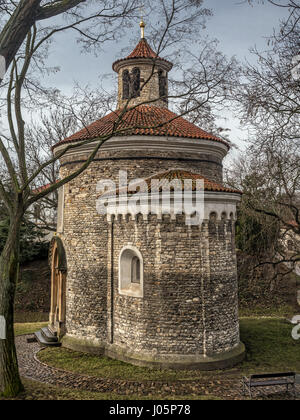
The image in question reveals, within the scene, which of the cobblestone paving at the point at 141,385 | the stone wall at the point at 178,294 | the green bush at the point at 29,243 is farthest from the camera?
the green bush at the point at 29,243

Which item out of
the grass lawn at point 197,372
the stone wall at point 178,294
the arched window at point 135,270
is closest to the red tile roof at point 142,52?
the stone wall at point 178,294

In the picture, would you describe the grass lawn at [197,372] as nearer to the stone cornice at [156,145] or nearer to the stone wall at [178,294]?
the stone wall at [178,294]

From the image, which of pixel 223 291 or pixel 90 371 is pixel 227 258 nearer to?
pixel 223 291

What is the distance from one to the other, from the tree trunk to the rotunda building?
2919 millimetres

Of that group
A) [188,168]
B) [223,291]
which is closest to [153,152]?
[188,168]

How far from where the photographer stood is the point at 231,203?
1177 cm

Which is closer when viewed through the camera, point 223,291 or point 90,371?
point 90,371

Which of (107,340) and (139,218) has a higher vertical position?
(139,218)

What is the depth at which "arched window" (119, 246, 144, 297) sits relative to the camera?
37.4 ft

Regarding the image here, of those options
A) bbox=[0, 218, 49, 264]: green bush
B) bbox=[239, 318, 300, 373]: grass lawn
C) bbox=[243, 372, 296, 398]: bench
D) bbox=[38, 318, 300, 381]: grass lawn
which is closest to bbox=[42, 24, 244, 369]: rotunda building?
bbox=[38, 318, 300, 381]: grass lawn

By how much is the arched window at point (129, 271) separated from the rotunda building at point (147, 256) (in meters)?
0.03

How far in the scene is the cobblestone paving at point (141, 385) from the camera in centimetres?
895

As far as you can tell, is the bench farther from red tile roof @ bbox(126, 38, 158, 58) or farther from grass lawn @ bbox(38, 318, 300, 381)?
red tile roof @ bbox(126, 38, 158, 58)
